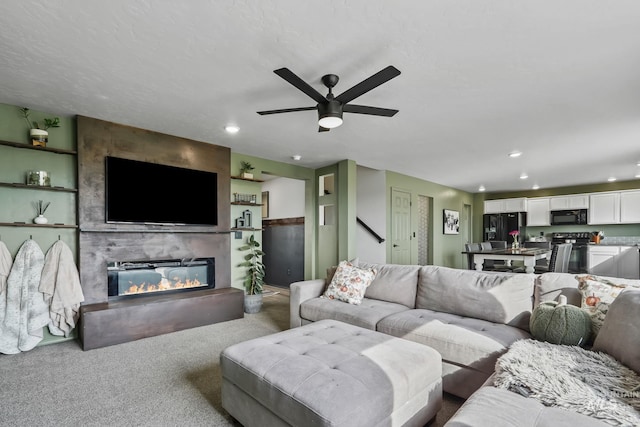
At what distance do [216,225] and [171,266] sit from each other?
0.76 m

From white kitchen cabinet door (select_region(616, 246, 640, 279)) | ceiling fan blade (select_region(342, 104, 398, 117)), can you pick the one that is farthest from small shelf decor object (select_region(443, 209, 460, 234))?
ceiling fan blade (select_region(342, 104, 398, 117))

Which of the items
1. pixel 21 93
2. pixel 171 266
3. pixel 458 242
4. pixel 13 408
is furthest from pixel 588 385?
pixel 458 242

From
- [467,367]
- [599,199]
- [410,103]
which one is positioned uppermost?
[410,103]

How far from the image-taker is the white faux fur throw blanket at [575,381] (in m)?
1.18

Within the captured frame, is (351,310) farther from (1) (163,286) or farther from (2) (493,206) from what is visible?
(2) (493,206)

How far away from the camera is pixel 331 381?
1.46 m

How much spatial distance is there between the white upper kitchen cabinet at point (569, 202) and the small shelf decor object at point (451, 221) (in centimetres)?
227

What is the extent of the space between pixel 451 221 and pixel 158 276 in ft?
22.9

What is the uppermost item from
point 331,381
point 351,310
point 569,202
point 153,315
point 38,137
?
point 38,137

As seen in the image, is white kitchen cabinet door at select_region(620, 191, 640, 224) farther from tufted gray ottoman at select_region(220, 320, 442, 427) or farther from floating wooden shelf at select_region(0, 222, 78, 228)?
floating wooden shelf at select_region(0, 222, 78, 228)

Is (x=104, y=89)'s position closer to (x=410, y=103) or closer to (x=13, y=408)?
(x=13, y=408)

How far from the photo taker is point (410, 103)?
114 inches

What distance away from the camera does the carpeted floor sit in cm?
189

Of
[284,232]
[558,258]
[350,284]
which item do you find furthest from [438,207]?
[350,284]
